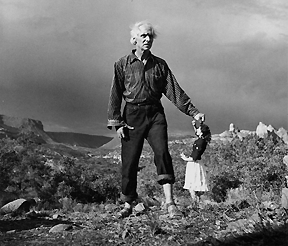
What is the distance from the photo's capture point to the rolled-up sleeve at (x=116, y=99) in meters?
5.59

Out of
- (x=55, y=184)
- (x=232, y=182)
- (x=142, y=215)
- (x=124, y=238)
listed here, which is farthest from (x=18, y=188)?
(x=124, y=238)

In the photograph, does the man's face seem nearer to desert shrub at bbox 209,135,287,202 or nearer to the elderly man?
the elderly man

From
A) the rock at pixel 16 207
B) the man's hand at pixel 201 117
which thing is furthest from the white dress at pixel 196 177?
the man's hand at pixel 201 117

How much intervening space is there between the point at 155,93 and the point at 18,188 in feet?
28.4

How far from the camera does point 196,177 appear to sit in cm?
918

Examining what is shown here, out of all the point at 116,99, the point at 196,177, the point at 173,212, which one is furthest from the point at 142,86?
the point at 196,177

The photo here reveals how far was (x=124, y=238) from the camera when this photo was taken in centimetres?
462

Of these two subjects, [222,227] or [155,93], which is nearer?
[222,227]

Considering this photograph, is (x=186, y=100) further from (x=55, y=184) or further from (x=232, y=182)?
(x=55, y=184)

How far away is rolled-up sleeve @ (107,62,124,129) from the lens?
559cm

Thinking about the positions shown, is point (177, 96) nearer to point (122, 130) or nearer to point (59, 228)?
point (122, 130)

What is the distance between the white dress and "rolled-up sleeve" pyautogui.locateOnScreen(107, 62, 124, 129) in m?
3.90

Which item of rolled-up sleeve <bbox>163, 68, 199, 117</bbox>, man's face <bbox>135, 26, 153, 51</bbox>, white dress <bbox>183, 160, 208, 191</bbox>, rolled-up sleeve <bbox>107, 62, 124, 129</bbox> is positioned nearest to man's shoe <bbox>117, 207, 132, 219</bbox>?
rolled-up sleeve <bbox>107, 62, 124, 129</bbox>

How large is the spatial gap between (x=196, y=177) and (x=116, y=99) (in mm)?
4045
